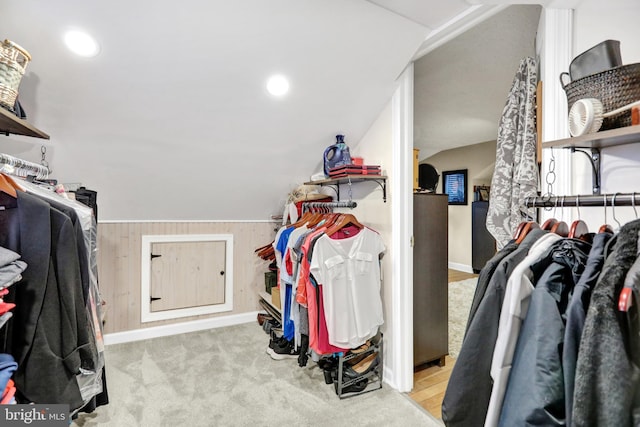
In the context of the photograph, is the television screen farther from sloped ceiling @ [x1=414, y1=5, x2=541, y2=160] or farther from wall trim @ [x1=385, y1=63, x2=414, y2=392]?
wall trim @ [x1=385, y1=63, x2=414, y2=392]

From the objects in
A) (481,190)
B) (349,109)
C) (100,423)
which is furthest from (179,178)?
(481,190)

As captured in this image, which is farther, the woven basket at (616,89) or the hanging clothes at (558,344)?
the woven basket at (616,89)

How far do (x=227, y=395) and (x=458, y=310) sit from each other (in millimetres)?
2719

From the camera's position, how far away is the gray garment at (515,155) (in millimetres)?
1437

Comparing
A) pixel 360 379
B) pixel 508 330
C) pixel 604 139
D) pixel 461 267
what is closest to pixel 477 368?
pixel 508 330

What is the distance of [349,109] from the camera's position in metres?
2.31

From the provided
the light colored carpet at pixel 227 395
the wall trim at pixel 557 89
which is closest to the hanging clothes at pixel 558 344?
the wall trim at pixel 557 89

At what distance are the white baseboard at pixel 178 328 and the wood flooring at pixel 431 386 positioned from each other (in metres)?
1.89

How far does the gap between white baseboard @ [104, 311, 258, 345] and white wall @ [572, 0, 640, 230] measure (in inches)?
123

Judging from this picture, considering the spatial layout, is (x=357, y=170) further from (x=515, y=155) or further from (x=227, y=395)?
(x=227, y=395)

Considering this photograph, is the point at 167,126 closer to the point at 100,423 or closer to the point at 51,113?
the point at 51,113

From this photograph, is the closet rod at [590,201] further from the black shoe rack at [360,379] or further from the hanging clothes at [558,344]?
the black shoe rack at [360,379]

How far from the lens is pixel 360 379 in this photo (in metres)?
2.09

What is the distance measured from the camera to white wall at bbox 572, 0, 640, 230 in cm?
102
